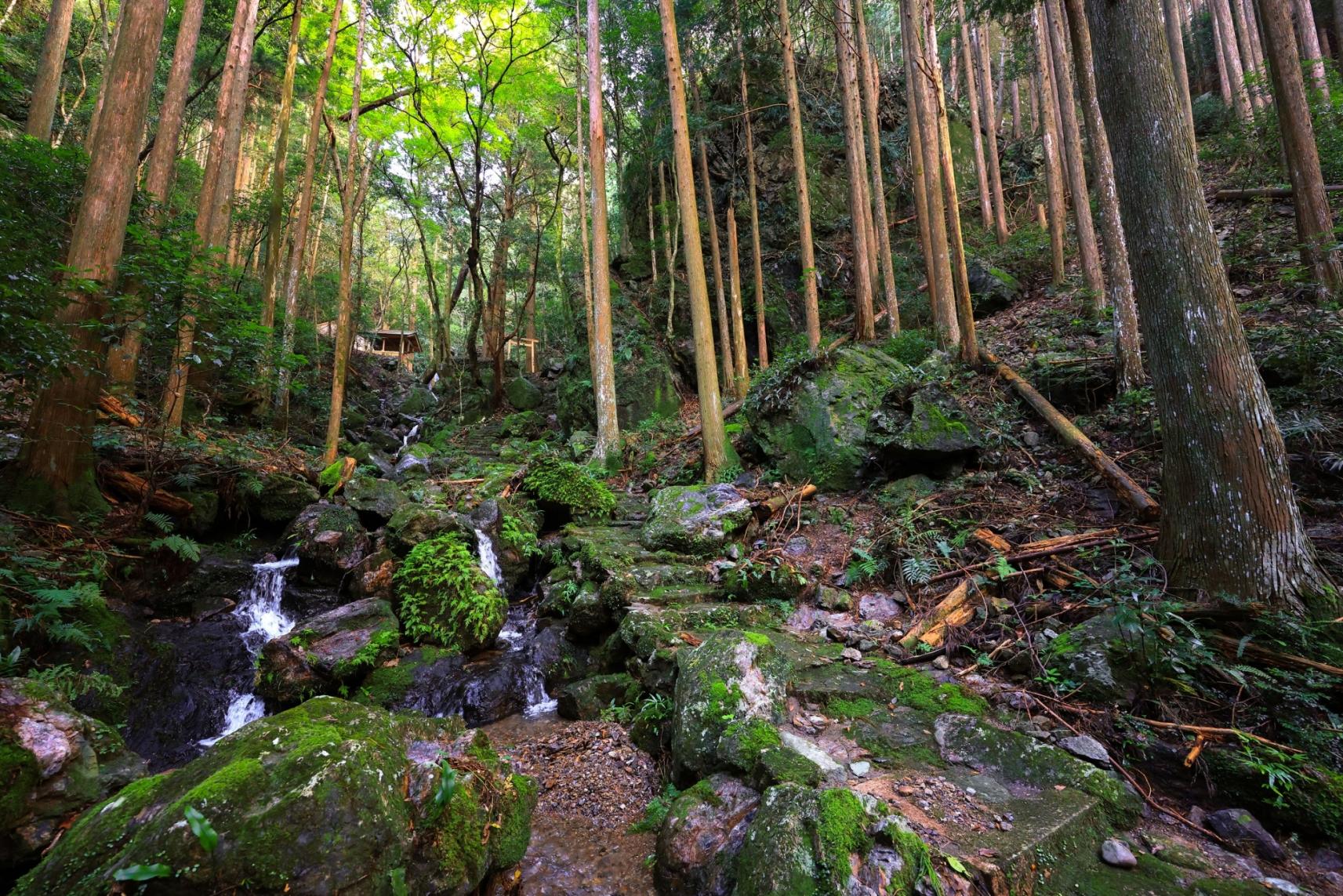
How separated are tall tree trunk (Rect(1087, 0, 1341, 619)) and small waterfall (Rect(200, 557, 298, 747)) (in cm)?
886

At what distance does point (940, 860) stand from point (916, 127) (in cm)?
1328

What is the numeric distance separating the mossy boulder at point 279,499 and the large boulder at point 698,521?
5880mm

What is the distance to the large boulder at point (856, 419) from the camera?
24.3 feet

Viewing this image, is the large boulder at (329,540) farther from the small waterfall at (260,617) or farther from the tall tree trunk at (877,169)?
the tall tree trunk at (877,169)

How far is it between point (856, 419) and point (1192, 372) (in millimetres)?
4377

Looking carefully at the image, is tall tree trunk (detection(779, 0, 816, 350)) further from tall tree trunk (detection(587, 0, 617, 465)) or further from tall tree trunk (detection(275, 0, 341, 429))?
tall tree trunk (detection(275, 0, 341, 429))

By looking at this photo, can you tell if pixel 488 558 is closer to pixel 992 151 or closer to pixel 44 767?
pixel 44 767

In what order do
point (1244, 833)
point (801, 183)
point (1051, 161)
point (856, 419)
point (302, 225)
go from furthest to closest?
point (1051, 161) → point (302, 225) → point (801, 183) → point (856, 419) → point (1244, 833)

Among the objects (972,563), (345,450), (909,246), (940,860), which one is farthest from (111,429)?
(909,246)

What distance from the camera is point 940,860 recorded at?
256 cm

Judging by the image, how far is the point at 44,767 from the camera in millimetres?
2756

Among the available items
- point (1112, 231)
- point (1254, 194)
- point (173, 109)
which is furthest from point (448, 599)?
point (1254, 194)

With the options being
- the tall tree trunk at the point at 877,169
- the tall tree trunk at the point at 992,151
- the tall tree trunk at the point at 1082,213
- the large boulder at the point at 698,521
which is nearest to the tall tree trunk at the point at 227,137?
the large boulder at the point at 698,521

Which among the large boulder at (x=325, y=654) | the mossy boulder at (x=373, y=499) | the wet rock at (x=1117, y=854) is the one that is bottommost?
the wet rock at (x=1117, y=854)
